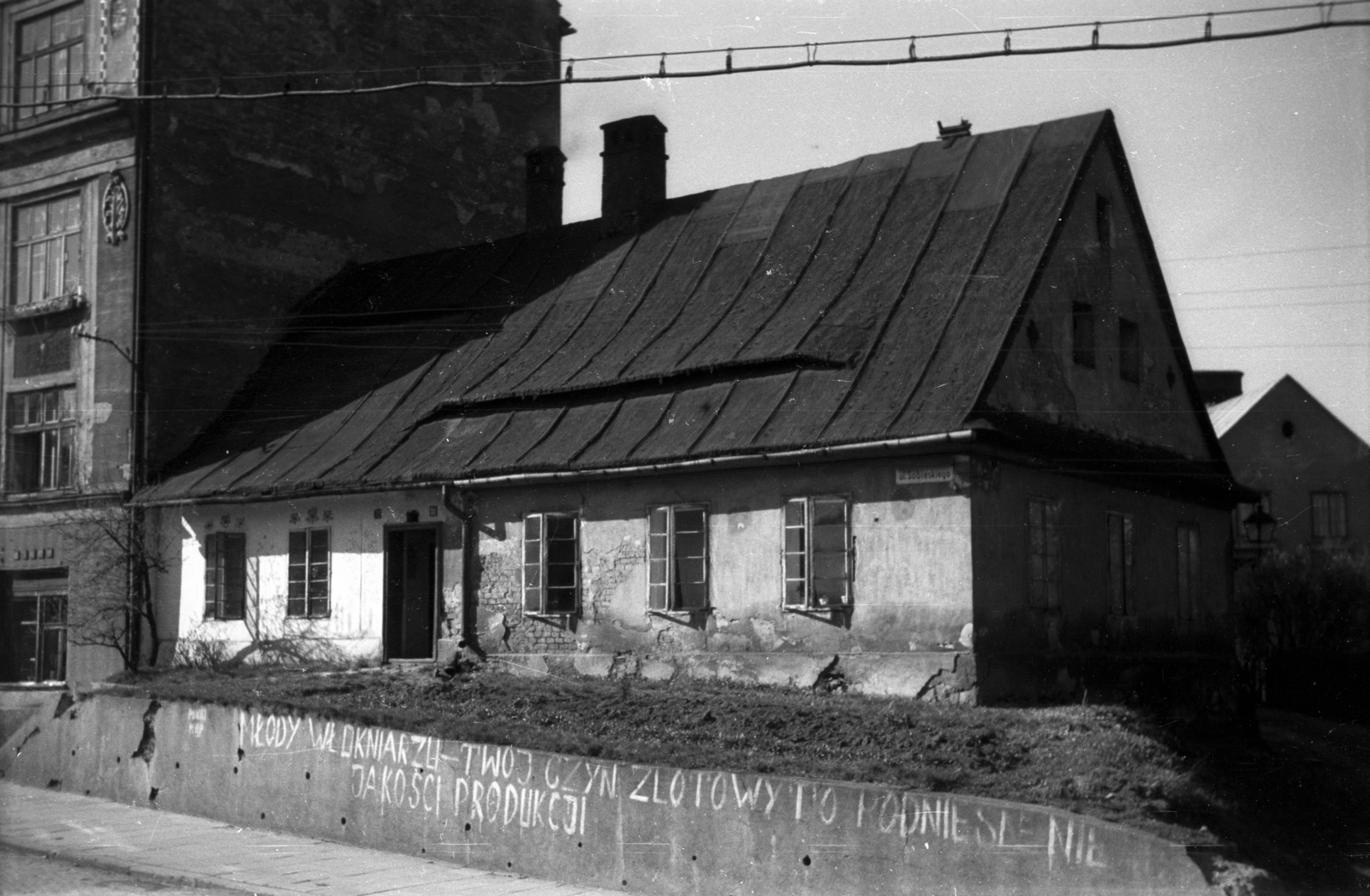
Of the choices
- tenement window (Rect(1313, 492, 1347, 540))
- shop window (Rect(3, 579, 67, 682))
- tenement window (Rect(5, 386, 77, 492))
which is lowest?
shop window (Rect(3, 579, 67, 682))

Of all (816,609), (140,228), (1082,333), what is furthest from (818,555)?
(140,228)

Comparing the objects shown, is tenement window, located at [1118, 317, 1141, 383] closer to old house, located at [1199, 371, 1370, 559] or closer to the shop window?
the shop window

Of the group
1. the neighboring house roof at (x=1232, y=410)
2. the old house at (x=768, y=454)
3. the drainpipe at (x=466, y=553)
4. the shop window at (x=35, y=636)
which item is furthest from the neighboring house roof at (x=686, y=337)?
the neighboring house roof at (x=1232, y=410)

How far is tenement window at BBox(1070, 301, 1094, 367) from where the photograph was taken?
63.0ft

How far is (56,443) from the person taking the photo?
25.8m

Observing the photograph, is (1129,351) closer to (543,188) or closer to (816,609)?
(816,609)

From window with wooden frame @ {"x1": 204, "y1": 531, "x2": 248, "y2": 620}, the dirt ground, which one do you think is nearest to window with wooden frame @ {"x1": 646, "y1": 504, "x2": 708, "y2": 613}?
the dirt ground

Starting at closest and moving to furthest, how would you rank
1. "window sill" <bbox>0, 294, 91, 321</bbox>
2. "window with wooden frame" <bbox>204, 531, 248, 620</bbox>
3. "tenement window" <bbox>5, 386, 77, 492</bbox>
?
"window with wooden frame" <bbox>204, 531, 248, 620</bbox> < "window sill" <bbox>0, 294, 91, 321</bbox> < "tenement window" <bbox>5, 386, 77, 492</bbox>

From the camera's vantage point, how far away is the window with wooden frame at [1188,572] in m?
21.2

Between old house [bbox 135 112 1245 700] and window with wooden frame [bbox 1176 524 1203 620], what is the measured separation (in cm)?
6

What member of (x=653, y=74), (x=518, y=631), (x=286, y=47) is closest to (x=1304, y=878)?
(x=653, y=74)

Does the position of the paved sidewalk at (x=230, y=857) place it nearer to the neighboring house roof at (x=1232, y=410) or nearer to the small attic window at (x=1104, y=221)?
the small attic window at (x=1104, y=221)

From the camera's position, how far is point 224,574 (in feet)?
77.3

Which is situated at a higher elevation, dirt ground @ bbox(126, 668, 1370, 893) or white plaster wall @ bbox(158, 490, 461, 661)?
white plaster wall @ bbox(158, 490, 461, 661)
